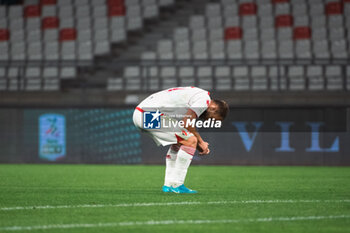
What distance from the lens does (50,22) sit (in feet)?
75.6

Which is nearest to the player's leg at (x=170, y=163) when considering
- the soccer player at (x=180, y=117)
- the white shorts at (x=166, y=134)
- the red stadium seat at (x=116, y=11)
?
the soccer player at (x=180, y=117)

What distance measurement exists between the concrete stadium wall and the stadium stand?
1417 mm

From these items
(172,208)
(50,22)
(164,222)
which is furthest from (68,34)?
(164,222)

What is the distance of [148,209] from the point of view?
621 cm

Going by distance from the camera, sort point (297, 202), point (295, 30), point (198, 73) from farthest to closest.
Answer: point (295, 30)
point (198, 73)
point (297, 202)

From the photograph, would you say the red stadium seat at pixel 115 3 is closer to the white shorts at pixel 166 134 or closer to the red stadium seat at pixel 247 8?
the red stadium seat at pixel 247 8

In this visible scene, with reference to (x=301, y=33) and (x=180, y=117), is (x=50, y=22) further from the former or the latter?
(x=180, y=117)

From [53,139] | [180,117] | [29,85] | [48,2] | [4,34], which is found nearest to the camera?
[180,117]

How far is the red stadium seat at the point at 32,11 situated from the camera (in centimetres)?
2356

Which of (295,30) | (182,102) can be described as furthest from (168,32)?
(182,102)

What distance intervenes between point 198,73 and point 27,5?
8.48m

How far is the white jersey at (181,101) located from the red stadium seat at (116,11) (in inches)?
599

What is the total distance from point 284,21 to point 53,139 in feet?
29.7

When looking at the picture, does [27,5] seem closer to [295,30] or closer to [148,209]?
[295,30]
